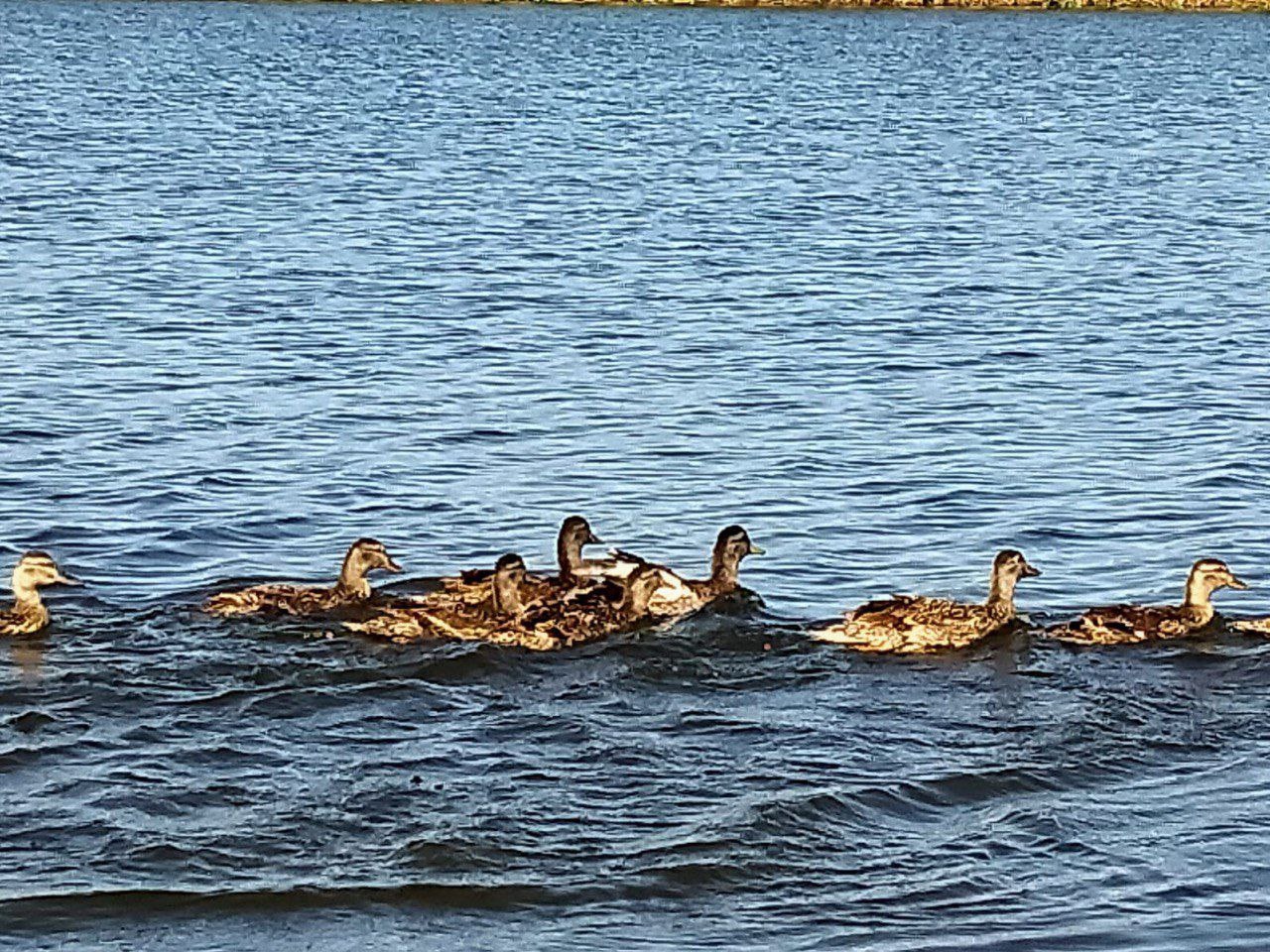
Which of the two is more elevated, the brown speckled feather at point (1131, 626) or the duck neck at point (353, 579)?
the duck neck at point (353, 579)

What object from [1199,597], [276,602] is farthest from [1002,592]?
[276,602]

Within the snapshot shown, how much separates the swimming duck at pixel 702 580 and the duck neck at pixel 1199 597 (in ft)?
7.22

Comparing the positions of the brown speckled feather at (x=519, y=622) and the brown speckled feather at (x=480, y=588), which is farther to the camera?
the brown speckled feather at (x=480, y=588)

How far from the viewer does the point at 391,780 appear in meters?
10.3

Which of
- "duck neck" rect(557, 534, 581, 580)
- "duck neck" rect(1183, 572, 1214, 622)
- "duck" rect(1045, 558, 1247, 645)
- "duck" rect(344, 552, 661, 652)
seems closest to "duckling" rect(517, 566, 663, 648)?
"duck" rect(344, 552, 661, 652)

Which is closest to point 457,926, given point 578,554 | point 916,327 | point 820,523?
point 578,554

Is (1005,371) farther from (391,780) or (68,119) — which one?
(68,119)

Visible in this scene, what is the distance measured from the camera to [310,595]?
41.6 ft

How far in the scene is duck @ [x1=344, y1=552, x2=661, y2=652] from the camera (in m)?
12.2

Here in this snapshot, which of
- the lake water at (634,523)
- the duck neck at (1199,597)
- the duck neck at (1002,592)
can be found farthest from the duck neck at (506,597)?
the duck neck at (1199,597)

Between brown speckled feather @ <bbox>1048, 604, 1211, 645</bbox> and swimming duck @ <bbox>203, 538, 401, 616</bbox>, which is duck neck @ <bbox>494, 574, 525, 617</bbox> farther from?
brown speckled feather @ <bbox>1048, 604, 1211, 645</bbox>

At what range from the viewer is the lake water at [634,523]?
30.9 ft

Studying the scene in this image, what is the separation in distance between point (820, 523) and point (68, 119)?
27756mm

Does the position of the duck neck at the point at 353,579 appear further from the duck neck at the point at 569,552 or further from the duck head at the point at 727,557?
the duck head at the point at 727,557
